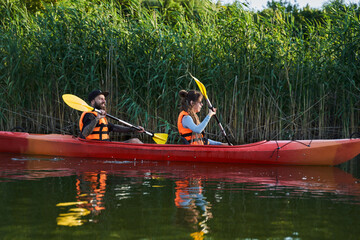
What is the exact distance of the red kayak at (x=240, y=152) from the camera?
6.30m

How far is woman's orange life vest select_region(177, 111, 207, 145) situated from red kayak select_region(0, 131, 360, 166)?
0.16 metres

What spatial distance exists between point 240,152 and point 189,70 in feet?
7.03

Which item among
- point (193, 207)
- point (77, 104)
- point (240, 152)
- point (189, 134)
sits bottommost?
point (193, 207)

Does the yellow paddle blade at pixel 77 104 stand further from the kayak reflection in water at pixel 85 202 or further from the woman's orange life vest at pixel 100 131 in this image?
the kayak reflection in water at pixel 85 202

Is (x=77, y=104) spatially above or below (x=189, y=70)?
below

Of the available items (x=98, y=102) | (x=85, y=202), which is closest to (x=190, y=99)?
(x=98, y=102)

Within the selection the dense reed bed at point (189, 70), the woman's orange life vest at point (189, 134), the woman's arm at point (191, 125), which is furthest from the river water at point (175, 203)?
the dense reed bed at point (189, 70)

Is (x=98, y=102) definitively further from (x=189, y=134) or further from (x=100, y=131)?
(x=189, y=134)

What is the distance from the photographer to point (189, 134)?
6551 mm

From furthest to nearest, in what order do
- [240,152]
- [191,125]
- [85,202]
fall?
[240,152]
[191,125]
[85,202]

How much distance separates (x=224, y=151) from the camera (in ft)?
21.0

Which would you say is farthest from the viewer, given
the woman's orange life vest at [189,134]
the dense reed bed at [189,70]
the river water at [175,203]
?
the dense reed bed at [189,70]

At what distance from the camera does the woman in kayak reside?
6264mm

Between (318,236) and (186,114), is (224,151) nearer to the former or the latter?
(186,114)
